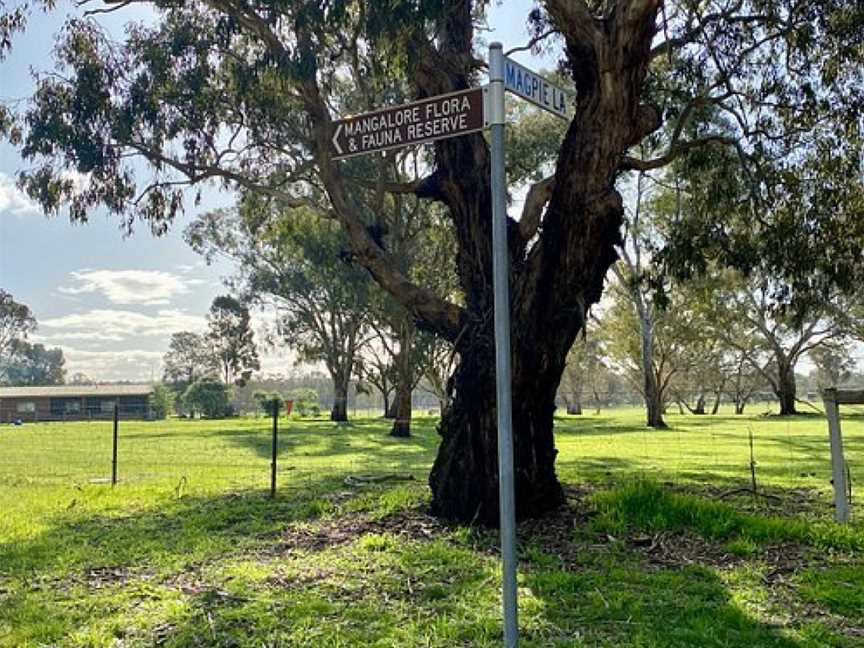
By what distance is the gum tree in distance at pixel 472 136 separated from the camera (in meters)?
7.21

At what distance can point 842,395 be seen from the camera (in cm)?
726

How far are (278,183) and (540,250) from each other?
667 centimetres

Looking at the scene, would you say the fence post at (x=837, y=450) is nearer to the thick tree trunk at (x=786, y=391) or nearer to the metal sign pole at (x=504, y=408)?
the metal sign pole at (x=504, y=408)

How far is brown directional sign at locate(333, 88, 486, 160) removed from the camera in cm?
351

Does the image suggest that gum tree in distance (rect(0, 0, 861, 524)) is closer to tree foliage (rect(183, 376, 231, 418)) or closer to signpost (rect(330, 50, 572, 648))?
signpost (rect(330, 50, 572, 648))

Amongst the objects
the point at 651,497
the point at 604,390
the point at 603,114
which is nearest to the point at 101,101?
the point at 603,114

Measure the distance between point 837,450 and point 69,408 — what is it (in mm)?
64164

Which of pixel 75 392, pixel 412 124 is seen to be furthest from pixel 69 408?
pixel 412 124

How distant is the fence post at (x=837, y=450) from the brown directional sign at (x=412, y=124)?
17.5 feet

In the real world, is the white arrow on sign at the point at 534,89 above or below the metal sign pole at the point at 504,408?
above

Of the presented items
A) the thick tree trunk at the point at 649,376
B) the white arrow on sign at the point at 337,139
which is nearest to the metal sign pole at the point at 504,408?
the white arrow on sign at the point at 337,139

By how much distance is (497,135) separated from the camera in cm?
326

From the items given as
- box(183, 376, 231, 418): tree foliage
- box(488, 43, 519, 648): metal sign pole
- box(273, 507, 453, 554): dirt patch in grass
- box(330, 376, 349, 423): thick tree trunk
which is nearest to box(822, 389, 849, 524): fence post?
box(273, 507, 453, 554): dirt patch in grass

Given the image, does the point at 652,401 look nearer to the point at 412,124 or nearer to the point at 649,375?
the point at 649,375
